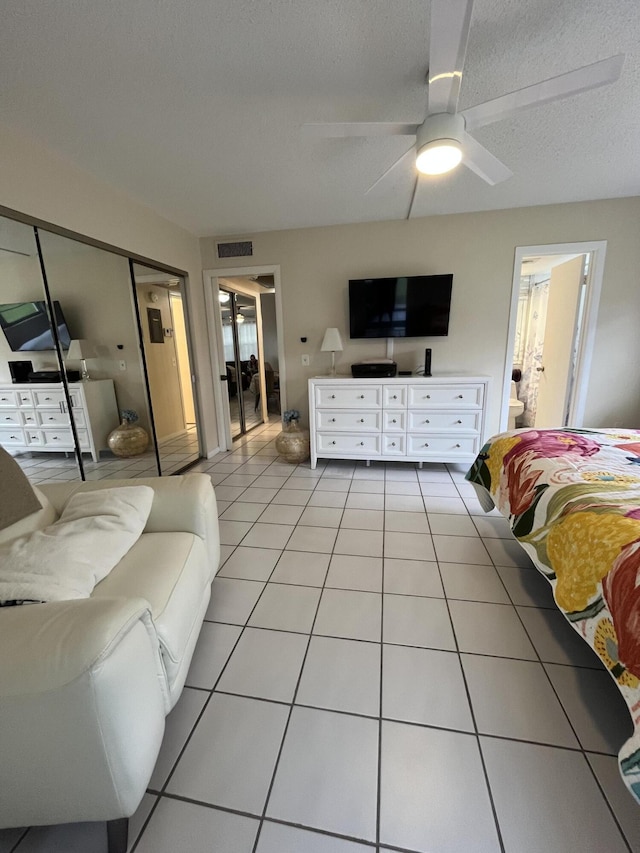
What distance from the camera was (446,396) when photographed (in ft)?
10.2

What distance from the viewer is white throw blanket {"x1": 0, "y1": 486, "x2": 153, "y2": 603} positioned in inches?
38.6

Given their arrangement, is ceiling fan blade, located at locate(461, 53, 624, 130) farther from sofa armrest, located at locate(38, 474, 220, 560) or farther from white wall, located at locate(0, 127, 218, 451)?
white wall, located at locate(0, 127, 218, 451)

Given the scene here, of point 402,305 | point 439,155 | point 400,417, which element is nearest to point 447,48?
point 439,155

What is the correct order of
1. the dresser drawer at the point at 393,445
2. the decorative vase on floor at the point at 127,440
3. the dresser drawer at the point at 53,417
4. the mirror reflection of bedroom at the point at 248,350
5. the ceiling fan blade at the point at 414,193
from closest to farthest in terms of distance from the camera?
the dresser drawer at the point at 53,417 → the ceiling fan blade at the point at 414,193 → the decorative vase on floor at the point at 127,440 → the dresser drawer at the point at 393,445 → the mirror reflection of bedroom at the point at 248,350

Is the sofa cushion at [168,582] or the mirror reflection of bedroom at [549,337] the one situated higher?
the mirror reflection of bedroom at [549,337]

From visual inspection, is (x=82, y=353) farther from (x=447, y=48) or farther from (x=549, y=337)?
(x=549, y=337)

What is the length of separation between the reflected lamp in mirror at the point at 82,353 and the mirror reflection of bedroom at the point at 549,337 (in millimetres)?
4003

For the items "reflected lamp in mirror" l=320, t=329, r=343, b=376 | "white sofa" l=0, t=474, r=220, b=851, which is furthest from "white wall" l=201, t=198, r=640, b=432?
"white sofa" l=0, t=474, r=220, b=851

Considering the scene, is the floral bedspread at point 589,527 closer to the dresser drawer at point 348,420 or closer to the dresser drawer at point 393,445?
the dresser drawer at point 393,445

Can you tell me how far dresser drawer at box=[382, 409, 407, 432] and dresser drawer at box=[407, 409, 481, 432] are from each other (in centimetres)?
5

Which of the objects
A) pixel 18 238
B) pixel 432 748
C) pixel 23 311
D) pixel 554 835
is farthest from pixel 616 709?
pixel 18 238

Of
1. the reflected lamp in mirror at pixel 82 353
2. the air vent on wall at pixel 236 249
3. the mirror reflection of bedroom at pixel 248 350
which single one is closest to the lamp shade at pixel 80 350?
the reflected lamp in mirror at pixel 82 353

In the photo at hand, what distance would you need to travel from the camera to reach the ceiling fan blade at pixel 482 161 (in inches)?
65.0

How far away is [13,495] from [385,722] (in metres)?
1.62
